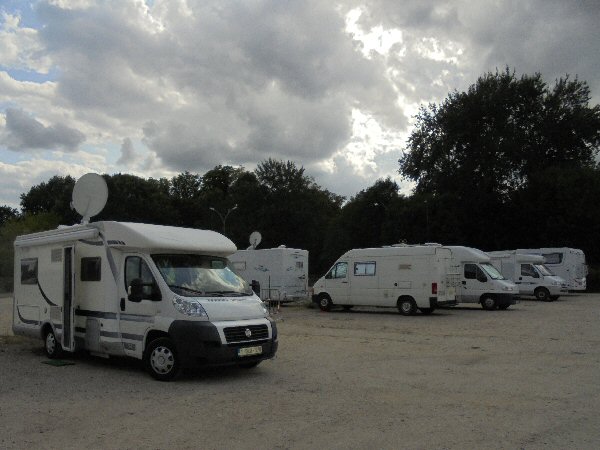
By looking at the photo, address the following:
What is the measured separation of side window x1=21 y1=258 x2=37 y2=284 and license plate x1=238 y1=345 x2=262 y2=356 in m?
5.34

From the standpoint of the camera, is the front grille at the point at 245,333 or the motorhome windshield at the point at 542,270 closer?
the front grille at the point at 245,333

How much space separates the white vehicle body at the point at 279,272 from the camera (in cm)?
2638

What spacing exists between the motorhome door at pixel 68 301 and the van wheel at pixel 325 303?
14.6m

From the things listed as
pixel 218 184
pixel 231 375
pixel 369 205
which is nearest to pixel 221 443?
pixel 231 375

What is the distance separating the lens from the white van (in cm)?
907

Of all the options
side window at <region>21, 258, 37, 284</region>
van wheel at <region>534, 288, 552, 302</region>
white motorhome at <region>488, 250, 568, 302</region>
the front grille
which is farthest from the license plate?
van wheel at <region>534, 288, 552, 302</region>

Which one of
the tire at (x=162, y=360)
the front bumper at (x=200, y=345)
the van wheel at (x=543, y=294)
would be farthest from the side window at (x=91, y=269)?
the van wheel at (x=543, y=294)

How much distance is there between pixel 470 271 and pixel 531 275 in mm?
7642

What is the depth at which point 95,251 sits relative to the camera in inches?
416

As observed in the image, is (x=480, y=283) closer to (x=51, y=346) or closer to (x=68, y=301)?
(x=51, y=346)

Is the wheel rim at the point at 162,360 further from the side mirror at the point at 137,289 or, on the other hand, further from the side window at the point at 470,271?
the side window at the point at 470,271

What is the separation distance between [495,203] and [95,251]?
40506mm

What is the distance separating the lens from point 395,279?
2233 cm

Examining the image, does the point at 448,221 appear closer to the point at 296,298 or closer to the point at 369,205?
the point at 369,205
